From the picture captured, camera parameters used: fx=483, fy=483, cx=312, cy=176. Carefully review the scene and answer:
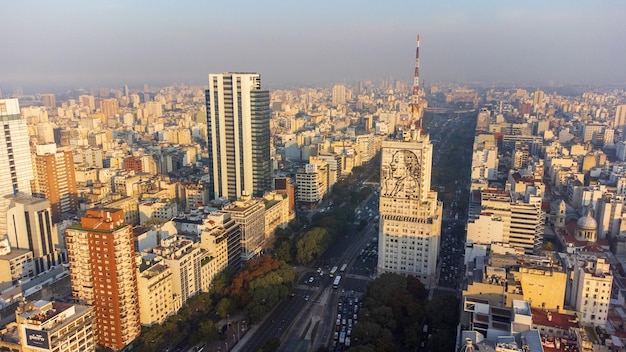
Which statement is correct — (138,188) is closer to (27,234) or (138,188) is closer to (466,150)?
(27,234)

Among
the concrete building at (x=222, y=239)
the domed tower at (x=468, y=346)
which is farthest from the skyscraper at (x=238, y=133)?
the domed tower at (x=468, y=346)

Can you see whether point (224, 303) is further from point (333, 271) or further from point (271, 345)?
point (333, 271)

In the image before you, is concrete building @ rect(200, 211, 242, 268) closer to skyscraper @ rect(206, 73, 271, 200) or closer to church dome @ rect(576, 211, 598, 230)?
skyscraper @ rect(206, 73, 271, 200)

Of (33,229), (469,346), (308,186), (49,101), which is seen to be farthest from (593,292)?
(49,101)

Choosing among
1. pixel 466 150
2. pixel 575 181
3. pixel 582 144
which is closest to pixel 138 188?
pixel 575 181

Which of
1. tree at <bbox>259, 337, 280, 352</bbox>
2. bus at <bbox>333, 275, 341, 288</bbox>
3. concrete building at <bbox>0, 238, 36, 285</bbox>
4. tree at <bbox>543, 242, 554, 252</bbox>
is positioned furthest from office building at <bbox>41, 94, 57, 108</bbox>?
tree at <bbox>543, 242, 554, 252</bbox>

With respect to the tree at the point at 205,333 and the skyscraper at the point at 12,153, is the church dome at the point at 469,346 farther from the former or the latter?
the skyscraper at the point at 12,153
